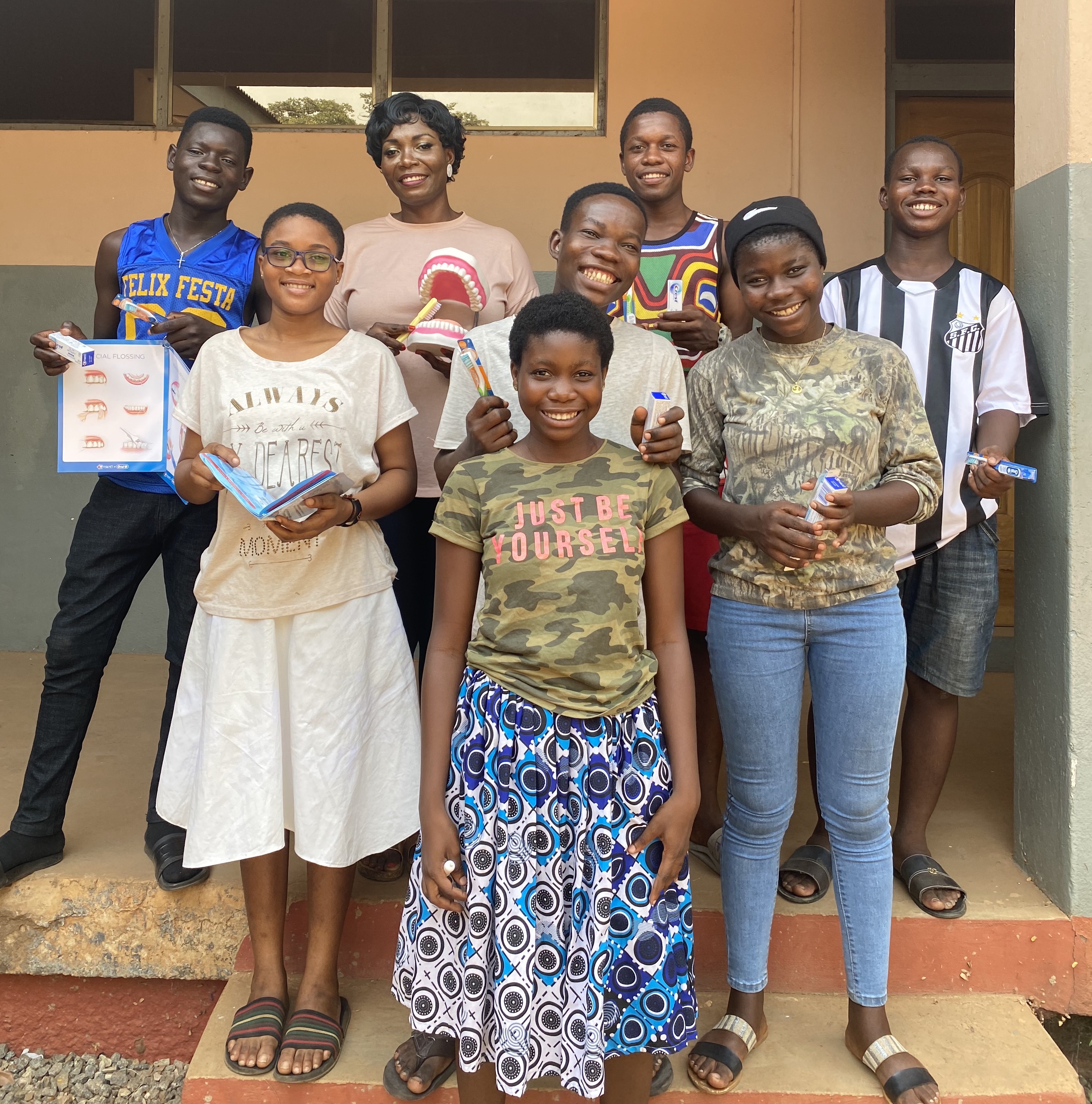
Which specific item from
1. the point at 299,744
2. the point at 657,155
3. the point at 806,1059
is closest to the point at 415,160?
the point at 657,155

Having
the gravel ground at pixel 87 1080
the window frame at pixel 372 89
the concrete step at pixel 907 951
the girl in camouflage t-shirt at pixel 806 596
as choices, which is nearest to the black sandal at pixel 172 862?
the concrete step at pixel 907 951

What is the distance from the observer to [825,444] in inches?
88.7

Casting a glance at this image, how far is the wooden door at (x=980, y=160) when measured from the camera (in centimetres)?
518

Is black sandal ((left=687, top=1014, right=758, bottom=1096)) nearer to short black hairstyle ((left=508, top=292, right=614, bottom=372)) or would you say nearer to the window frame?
short black hairstyle ((left=508, top=292, right=614, bottom=372))

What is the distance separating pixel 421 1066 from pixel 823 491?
61.5 inches

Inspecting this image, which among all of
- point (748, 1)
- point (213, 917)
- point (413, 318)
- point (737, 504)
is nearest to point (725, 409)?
point (737, 504)

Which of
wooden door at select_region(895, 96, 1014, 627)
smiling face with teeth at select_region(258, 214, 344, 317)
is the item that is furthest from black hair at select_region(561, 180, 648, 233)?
wooden door at select_region(895, 96, 1014, 627)

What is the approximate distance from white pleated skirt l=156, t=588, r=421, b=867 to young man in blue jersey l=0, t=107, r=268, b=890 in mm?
516

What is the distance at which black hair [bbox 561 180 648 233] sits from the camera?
239cm

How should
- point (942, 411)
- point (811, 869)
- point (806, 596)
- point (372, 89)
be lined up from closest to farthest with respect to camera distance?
point (806, 596) < point (942, 411) < point (811, 869) < point (372, 89)

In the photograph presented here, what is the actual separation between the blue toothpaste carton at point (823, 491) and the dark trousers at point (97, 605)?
1.67 metres

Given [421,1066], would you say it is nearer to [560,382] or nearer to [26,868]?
[26,868]

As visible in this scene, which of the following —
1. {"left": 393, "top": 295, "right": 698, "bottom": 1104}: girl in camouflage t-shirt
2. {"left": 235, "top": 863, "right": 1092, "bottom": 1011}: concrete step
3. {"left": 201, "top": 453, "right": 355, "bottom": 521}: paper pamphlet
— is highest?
{"left": 201, "top": 453, "right": 355, "bottom": 521}: paper pamphlet

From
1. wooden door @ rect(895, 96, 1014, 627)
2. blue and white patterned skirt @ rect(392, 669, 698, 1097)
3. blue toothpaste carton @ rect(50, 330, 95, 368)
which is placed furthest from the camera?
wooden door @ rect(895, 96, 1014, 627)
